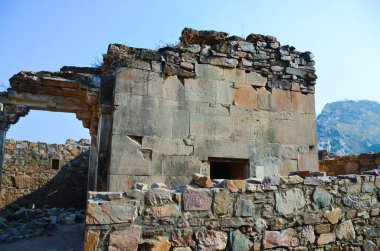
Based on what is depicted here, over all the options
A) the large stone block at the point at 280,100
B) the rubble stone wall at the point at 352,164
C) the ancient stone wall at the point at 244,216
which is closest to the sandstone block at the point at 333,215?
the ancient stone wall at the point at 244,216

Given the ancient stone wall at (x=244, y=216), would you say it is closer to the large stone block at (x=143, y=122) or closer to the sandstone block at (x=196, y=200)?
the sandstone block at (x=196, y=200)

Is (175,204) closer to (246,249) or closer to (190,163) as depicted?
(246,249)

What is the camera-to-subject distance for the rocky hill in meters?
55.6

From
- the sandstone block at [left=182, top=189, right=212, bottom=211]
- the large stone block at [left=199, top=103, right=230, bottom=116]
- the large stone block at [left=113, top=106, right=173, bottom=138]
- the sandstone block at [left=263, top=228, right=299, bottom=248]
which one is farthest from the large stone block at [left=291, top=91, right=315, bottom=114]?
the sandstone block at [left=182, top=189, right=212, bottom=211]

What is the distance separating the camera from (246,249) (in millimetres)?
2936

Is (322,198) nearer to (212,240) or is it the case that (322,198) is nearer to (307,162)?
(212,240)

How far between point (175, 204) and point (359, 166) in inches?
285

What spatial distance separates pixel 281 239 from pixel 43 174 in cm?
1106

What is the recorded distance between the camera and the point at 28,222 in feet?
27.2

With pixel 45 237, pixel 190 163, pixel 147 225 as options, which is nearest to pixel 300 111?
pixel 190 163

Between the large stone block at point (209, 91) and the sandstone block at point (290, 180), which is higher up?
the large stone block at point (209, 91)

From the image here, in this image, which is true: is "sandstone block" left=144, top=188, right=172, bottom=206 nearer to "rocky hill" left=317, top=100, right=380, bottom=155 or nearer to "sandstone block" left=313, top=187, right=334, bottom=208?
"sandstone block" left=313, top=187, right=334, bottom=208

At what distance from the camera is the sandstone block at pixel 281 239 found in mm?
3029

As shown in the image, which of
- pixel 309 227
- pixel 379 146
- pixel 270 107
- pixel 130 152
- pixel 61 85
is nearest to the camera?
pixel 309 227
